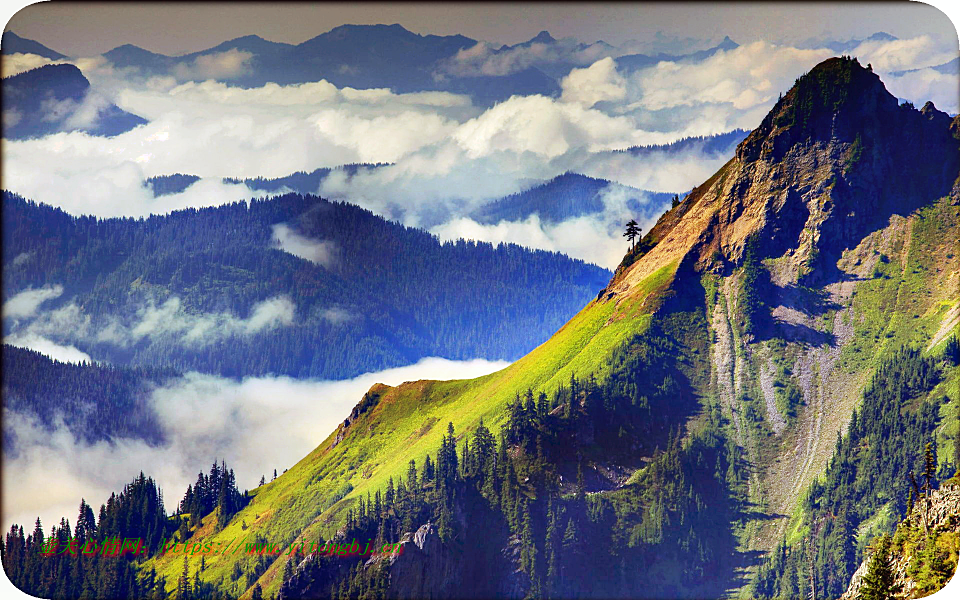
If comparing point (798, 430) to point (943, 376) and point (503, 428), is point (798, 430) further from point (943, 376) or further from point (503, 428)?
point (503, 428)

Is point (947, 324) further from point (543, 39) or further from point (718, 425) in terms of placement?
point (543, 39)

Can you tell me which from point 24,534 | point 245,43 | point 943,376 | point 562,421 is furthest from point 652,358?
point 24,534

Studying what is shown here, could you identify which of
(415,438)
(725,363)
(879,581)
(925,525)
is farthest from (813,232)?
(879,581)

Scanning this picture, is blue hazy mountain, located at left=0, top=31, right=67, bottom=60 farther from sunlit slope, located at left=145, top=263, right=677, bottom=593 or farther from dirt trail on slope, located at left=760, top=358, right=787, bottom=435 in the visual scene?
dirt trail on slope, located at left=760, top=358, right=787, bottom=435

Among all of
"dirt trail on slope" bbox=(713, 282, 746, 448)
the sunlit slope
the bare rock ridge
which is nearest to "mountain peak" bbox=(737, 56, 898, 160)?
the bare rock ridge

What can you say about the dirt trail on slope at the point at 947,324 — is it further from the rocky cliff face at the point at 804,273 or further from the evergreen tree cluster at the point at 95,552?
the evergreen tree cluster at the point at 95,552
